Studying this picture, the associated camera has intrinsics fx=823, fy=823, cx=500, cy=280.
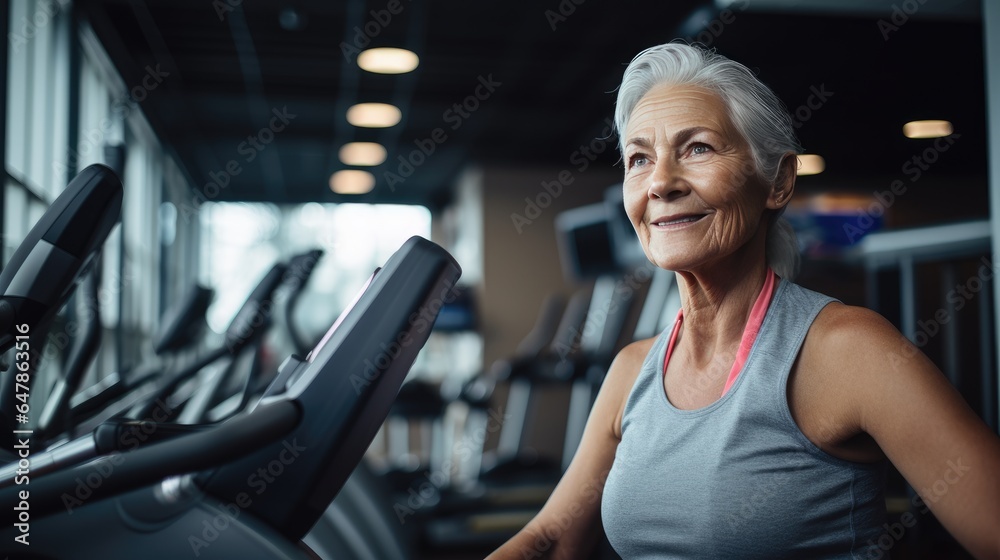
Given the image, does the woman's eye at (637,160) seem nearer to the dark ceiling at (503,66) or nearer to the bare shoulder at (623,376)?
the bare shoulder at (623,376)

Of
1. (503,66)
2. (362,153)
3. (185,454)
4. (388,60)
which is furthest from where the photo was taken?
(362,153)

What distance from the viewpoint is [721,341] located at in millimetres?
1153

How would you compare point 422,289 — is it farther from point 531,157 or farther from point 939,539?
point 531,157

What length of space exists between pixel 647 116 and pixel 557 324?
520cm

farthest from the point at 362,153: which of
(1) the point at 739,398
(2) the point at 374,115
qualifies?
(1) the point at 739,398

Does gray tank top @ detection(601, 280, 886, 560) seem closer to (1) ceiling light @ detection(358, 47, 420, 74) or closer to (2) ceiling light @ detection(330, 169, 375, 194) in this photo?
(1) ceiling light @ detection(358, 47, 420, 74)

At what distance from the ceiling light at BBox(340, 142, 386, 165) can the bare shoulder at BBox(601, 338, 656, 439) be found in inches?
240

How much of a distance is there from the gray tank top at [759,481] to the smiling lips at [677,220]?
0.15m

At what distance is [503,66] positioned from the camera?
539 centimetres

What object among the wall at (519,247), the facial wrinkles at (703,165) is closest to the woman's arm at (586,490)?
the facial wrinkles at (703,165)

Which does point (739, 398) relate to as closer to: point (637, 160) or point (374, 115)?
point (637, 160)

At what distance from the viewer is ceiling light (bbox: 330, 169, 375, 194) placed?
8297 millimetres

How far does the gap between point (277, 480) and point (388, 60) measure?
4566 millimetres

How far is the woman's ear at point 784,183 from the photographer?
1146 millimetres
